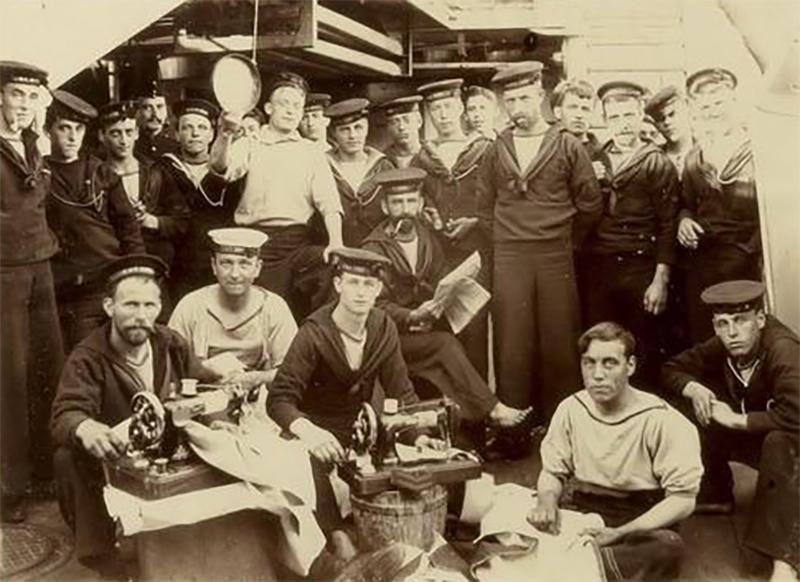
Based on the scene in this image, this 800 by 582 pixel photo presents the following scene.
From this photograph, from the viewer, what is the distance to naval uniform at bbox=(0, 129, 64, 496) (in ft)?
13.6

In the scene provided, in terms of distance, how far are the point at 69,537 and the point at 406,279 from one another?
165 cm

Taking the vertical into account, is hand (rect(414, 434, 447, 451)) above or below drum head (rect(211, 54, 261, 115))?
below

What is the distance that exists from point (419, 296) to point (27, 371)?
157 cm

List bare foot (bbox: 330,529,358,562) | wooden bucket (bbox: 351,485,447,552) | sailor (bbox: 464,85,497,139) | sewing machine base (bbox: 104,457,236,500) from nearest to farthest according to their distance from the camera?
sewing machine base (bbox: 104,457,236,500) < wooden bucket (bbox: 351,485,447,552) < bare foot (bbox: 330,529,358,562) < sailor (bbox: 464,85,497,139)

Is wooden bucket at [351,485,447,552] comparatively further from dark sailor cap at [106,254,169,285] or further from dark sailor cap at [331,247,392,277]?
dark sailor cap at [106,254,169,285]

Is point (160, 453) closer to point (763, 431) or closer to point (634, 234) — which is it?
point (634, 234)

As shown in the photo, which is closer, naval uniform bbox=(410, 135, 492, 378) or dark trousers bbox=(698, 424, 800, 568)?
dark trousers bbox=(698, 424, 800, 568)

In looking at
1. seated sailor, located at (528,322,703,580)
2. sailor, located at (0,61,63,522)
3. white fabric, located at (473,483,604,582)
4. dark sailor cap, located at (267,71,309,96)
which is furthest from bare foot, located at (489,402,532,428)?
sailor, located at (0,61,63,522)

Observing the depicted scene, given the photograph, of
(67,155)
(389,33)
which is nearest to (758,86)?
(389,33)

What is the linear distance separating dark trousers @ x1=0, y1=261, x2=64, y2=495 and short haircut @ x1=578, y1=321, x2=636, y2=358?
2.04 m

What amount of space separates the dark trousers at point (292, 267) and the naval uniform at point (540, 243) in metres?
0.70

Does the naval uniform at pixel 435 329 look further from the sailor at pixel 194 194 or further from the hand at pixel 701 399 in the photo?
the hand at pixel 701 399

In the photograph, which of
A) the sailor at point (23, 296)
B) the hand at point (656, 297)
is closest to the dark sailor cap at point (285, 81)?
the sailor at point (23, 296)

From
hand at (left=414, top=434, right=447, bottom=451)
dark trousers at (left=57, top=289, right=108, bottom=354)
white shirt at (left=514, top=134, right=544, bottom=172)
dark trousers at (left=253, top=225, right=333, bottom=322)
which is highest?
white shirt at (left=514, top=134, right=544, bottom=172)
